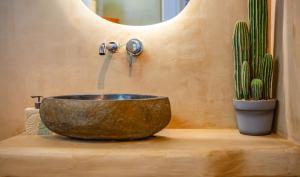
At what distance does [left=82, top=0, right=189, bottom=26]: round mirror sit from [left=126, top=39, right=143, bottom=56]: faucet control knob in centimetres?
8

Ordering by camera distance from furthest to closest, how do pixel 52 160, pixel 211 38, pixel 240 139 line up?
1. pixel 211 38
2. pixel 240 139
3. pixel 52 160

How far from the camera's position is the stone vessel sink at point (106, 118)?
99cm

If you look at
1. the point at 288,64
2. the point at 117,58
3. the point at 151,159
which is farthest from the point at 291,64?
the point at 117,58

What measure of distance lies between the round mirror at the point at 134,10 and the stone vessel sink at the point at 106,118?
1.44ft

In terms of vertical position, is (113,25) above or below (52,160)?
above

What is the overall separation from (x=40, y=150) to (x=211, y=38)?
2.50 ft

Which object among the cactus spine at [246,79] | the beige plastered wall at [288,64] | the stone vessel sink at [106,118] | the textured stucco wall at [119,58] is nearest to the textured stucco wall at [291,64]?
the beige plastered wall at [288,64]

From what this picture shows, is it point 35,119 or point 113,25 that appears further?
point 113,25

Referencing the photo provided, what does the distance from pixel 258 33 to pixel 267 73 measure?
148mm

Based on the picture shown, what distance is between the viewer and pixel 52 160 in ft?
3.01

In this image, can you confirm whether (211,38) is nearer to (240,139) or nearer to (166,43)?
(166,43)

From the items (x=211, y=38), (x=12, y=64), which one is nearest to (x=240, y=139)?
(x=211, y=38)

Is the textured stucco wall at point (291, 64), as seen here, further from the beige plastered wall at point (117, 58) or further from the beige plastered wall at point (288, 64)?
the beige plastered wall at point (117, 58)

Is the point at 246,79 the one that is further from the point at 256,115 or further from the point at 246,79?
the point at 256,115
